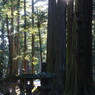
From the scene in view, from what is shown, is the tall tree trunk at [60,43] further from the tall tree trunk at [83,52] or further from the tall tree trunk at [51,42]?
the tall tree trunk at [83,52]

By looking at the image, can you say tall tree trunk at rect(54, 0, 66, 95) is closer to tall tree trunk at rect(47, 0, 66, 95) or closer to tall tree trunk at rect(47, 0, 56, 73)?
tall tree trunk at rect(47, 0, 66, 95)

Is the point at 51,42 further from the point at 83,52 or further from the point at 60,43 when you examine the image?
the point at 83,52

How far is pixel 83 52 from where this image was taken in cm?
532

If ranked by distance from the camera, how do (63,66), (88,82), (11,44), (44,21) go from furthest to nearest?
(11,44) < (44,21) < (63,66) < (88,82)

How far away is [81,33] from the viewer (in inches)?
212

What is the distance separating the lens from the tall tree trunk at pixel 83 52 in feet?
17.4

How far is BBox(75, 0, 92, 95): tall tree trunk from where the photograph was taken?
5.30 m

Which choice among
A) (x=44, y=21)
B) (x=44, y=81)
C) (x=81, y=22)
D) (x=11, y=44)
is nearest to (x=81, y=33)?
(x=81, y=22)

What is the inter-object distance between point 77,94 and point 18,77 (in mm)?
1948

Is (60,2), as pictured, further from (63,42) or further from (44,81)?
(44,81)

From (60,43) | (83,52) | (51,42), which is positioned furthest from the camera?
(51,42)

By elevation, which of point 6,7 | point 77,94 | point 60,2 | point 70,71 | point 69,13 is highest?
point 6,7

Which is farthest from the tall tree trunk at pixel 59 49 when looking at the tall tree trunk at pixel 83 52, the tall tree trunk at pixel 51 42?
the tall tree trunk at pixel 83 52

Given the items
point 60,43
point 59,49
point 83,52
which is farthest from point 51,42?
point 83,52
